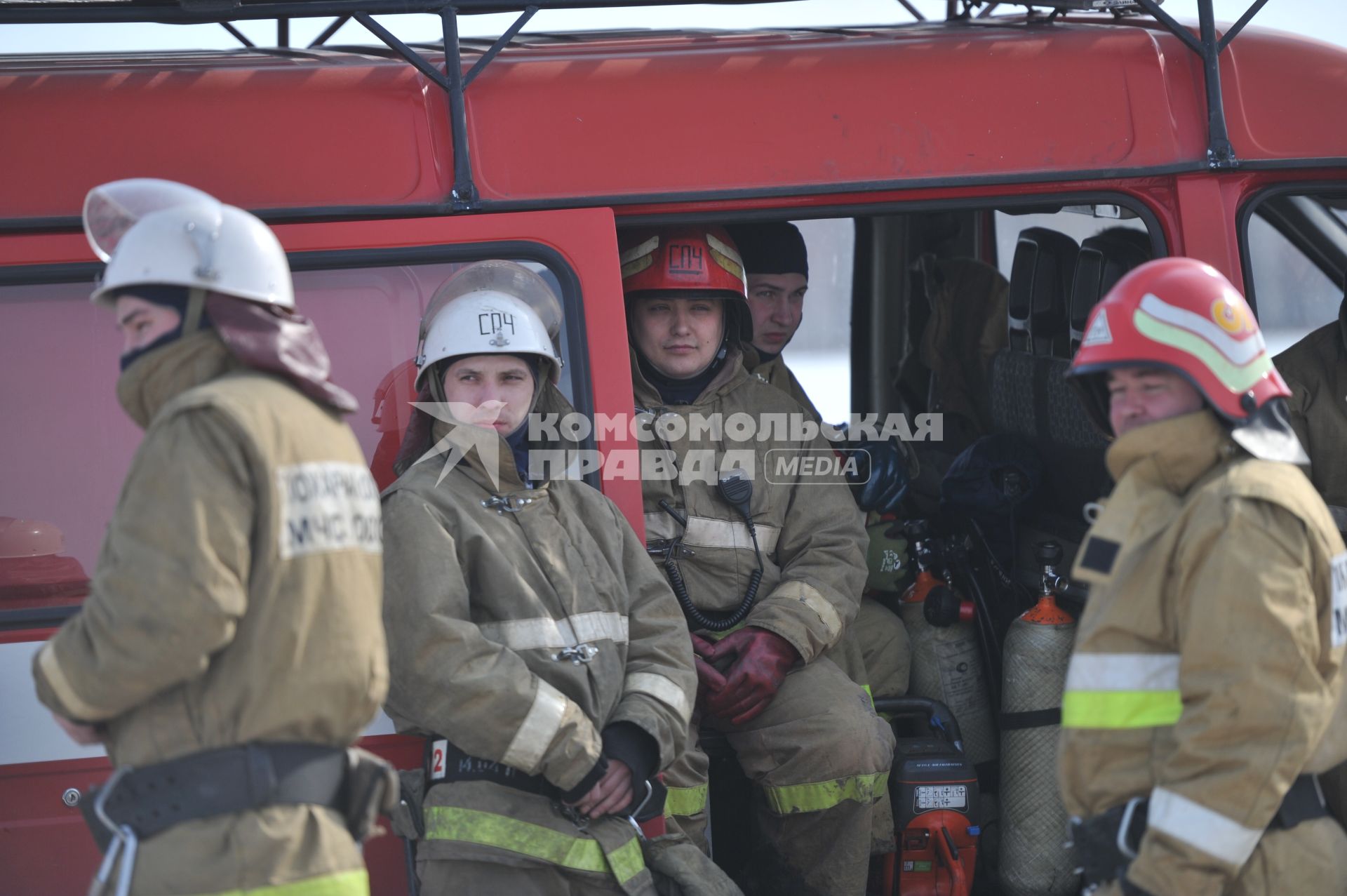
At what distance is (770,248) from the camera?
15.0ft

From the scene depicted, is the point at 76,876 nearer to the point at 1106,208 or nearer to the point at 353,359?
the point at 353,359

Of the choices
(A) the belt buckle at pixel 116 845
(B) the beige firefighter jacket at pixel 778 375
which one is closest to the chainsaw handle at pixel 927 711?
(B) the beige firefighter jacket at pixel 778 375

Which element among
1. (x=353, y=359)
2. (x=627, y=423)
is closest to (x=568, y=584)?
(x=627, y=423)

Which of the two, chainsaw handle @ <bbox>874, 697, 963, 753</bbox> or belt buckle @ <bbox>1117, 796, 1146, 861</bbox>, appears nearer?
belt buckle @ <bbox>1117, 796, 1146, 861</bbox>

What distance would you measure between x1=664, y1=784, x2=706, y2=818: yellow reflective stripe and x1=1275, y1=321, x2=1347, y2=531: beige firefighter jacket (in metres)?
1.73

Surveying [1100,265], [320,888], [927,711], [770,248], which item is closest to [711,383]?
[770,248]

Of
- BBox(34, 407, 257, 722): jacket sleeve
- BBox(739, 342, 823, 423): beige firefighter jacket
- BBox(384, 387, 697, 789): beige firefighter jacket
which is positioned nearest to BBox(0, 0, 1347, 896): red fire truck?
BBox(384, 387, 697, 789): beige firefighter jacket

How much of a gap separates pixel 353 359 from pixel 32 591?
0.85m

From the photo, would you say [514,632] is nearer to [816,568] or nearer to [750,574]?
[750,574]

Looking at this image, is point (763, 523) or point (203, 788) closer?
point (203, 788)

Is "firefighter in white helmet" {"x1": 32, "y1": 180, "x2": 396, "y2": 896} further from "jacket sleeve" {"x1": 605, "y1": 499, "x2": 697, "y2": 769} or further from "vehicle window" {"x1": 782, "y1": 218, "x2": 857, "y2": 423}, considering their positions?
"vehicle window" {"x1": 782, "y1": 218, "x2": 857, "y2": 423}

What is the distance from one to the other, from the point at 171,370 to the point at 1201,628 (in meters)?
1.68

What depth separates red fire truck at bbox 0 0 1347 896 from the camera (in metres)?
3.02

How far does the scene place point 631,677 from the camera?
304 cm
